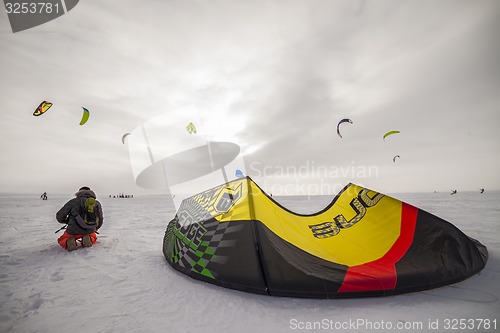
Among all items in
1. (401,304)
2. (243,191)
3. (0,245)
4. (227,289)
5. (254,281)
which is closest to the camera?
(401,304)

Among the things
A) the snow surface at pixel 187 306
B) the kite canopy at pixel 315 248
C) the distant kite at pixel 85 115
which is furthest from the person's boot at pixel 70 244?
the distant kite at pixel 85 115

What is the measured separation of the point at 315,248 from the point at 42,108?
930 cm

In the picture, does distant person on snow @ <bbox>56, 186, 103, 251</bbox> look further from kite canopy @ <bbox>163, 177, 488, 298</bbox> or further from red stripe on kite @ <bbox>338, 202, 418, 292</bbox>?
red stripe on kite @ <bbox>338, 202, 418, 292</bbox>

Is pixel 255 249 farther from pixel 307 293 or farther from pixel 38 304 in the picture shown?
pixel 38 304

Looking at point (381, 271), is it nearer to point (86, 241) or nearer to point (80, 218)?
point (80, 218)

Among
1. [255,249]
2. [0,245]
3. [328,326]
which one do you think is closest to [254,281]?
[255,249]

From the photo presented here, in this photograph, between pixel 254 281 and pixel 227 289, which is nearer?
pixel 254 281

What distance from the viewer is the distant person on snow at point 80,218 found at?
4695 mm

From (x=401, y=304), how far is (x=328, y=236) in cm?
146

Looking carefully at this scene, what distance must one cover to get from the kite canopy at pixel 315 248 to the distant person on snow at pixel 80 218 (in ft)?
7.05

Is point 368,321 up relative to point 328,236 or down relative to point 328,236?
down

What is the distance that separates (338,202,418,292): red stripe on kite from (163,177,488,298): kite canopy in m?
0.01

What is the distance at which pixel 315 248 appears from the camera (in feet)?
11.0

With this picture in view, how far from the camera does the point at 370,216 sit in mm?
4086
